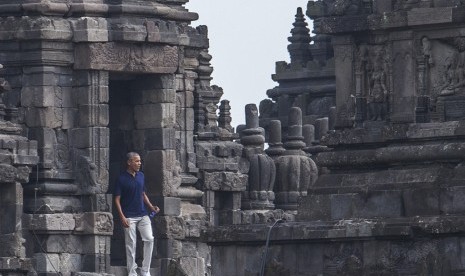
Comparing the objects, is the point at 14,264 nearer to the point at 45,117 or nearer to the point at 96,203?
the point at 96,203

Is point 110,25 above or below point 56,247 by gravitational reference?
above

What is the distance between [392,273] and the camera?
136 feet

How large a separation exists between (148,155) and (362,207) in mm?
20754

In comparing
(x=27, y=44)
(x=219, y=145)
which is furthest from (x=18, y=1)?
(x=219, y=145)

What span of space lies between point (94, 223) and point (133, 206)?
8589mm

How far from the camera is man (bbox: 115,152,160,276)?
173ft

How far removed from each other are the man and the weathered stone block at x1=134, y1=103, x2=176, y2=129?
10.0 metres

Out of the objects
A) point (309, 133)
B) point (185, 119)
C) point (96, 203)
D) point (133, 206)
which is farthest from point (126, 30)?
point (133, 206)

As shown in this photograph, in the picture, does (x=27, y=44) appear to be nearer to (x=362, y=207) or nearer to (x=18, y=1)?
(x=18, y=1)

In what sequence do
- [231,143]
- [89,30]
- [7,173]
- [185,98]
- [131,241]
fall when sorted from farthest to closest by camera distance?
[231,143]
[185,98]
[89,30]
[7,173]
[131,241]

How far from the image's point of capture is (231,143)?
221 feet

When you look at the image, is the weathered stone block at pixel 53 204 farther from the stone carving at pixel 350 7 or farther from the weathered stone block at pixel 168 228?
the stone carving at pixel 350 7

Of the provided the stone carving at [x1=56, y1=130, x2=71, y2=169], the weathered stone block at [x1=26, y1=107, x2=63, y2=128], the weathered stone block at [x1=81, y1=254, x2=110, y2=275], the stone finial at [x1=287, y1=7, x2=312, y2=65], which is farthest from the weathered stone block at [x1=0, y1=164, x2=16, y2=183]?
the stone finial at [x1=287, y1=7, x2=312, y2=65]

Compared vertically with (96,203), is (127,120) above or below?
above
